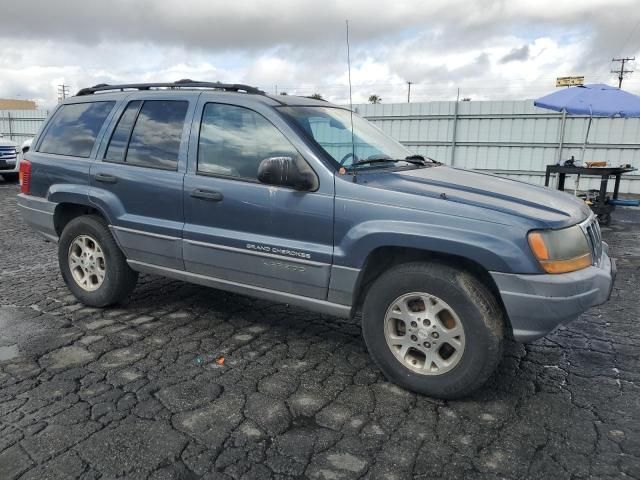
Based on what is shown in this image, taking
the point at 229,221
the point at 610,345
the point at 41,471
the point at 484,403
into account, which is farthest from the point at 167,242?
the point at 610,345

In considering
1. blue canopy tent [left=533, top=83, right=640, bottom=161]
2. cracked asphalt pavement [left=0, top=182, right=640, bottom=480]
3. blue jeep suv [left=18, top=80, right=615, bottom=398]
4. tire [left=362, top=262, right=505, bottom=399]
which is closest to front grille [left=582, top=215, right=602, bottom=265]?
blue jeep suv [left=18, top=80, right=615, bottom=398]

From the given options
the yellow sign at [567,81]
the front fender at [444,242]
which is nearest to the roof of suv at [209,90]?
the front fender at [444,242]

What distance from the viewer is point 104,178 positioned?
164 inches

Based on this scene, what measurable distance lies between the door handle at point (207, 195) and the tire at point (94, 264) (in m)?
1.08

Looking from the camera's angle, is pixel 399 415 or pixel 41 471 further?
pixel 399 415

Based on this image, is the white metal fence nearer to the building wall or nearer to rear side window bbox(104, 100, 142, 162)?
rear side window bbox(104, 100, 142, 162)

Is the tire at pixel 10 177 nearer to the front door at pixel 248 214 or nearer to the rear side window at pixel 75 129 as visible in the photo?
the rear side window at pixel 75 129

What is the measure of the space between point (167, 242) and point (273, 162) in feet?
4.06

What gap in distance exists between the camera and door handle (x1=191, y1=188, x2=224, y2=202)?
359 cm

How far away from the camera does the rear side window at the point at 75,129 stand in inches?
173

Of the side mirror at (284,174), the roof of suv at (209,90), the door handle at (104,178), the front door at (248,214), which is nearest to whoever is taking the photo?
the side mirror at (284,174)

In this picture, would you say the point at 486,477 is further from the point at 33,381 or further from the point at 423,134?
the point at 423,134

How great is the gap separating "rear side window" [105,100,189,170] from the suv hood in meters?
1.57

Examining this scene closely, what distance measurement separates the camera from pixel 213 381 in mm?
3217
